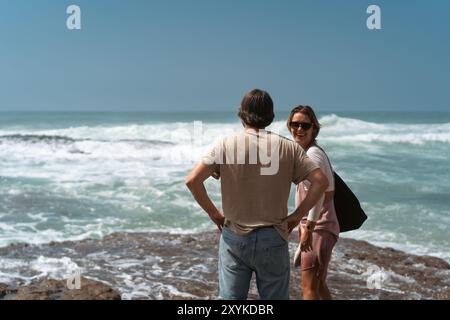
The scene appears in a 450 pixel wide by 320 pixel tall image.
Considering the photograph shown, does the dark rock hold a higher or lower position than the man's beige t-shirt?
lower

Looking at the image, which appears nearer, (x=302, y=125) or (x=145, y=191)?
(x=302, y=125)

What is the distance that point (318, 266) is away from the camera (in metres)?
3.87

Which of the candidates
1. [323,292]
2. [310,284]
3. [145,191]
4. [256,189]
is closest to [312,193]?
[256,189]

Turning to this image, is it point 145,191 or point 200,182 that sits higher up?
point 200,182

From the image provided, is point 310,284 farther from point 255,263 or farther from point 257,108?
point 257,108

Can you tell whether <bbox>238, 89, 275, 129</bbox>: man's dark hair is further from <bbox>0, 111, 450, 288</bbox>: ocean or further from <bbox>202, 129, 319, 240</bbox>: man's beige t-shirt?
<bbox>0, 111, 450, 288</bbox>: ocean

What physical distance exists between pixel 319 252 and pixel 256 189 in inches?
43.8

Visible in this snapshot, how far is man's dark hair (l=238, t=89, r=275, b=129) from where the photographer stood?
9.76ft

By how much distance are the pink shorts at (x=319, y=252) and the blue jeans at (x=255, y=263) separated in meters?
0.72

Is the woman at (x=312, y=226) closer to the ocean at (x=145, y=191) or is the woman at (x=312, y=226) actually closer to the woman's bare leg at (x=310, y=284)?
the woman's bare leg at (x=310, y=284)

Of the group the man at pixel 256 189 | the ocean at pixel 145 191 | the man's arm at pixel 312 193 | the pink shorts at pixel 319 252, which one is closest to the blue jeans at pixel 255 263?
the man at pixel 256 189

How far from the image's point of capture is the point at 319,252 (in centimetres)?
383

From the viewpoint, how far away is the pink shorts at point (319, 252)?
12.5 ft

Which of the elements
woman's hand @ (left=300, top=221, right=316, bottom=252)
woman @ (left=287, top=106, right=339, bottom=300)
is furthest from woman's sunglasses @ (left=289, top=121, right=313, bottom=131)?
woman's hand @ (left=300, top=221, right=316, bottom=252)
